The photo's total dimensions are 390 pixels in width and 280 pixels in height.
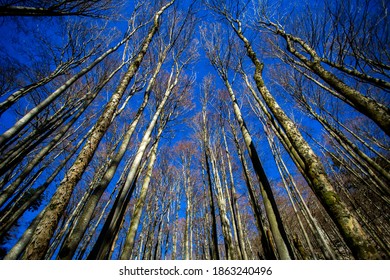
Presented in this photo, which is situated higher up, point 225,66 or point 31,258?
point 225,66

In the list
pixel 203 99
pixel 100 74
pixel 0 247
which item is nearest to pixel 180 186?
pixel 203 99

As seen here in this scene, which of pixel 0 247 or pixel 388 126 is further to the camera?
pixel 0 247

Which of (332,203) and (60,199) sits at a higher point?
(60,199)

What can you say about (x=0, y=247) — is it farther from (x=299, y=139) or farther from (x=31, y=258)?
(x=299, y=139)

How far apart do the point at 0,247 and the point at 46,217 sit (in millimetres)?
16452

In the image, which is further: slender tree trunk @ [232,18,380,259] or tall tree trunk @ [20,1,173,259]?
tall tree trunk @ [20,1,173,259]

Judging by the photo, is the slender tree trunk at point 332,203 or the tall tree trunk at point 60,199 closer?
the slender tree trunk at point 332,203

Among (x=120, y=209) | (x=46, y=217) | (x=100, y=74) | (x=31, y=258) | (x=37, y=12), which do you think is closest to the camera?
(x=31, y=258)

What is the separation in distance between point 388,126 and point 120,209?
3.82 m

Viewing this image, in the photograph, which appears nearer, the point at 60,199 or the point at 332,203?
the point at 332,203
